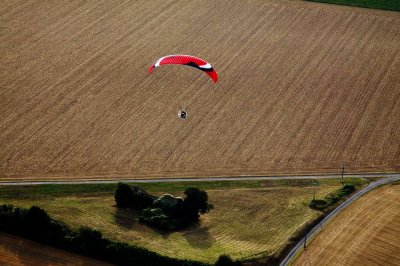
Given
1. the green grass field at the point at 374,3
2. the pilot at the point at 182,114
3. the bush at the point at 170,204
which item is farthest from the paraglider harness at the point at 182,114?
the green grass field at the point at 374,3

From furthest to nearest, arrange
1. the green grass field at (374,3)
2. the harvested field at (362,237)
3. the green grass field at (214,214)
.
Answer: the green grass field at (374,3)
the harvested field at (362,237)
the green grass field at (214,214)

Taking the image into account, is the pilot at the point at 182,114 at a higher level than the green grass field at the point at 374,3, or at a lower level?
lower

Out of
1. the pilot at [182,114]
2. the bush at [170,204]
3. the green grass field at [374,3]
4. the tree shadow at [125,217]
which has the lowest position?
the tree shadow at [125,217]

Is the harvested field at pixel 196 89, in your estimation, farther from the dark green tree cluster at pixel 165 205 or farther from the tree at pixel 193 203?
the tree at pixel 193 203

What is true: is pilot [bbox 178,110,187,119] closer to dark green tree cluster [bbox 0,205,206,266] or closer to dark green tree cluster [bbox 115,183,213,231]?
dark green tree cluster [bbox 115,183,213,231]

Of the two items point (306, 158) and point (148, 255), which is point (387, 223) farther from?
point (148, 255)

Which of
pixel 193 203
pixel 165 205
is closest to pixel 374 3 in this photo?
pixel 193 203

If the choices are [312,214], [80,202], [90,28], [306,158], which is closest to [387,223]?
[312,214]
